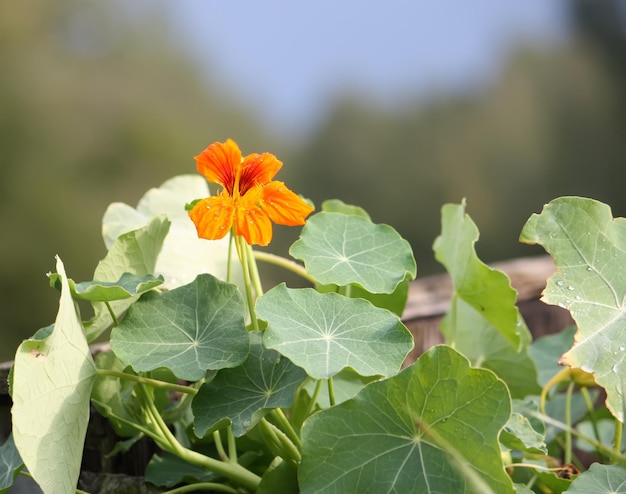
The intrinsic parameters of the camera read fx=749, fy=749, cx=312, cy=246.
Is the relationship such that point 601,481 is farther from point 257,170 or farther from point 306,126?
point 306,126

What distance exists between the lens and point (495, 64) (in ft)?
38.9

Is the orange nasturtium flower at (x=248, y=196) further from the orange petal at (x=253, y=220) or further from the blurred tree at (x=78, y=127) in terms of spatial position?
the blurred tree at (x=78, y=127)

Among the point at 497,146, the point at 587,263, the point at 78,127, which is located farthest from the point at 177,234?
the point at 497,146

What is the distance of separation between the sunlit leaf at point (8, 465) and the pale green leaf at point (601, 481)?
0.35 meters

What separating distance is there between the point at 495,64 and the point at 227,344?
12107 millimetres

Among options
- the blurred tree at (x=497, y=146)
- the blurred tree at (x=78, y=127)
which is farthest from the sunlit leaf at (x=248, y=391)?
the blurred tree at (x=497, y=146)

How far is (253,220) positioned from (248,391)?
0.39 feet

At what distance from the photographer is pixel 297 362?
0.44 m

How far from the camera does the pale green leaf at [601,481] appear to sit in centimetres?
47

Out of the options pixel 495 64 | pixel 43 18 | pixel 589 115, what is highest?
pixel 43 18

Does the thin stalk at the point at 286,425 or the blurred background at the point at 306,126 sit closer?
the thin stalk at the point at 286,425

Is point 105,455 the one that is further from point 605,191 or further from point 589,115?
point 589,115

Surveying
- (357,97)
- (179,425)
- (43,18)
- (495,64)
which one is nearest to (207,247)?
(179,425)

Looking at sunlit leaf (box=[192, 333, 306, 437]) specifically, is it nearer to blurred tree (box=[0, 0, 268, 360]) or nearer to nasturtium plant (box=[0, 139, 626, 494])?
nasturtium plant (box=[0, 139, 626, 494])
